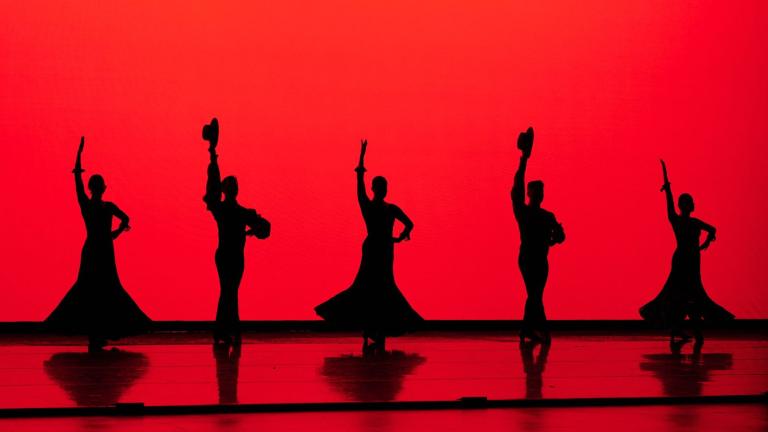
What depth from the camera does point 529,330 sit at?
8523mm

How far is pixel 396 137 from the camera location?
32.9 ft

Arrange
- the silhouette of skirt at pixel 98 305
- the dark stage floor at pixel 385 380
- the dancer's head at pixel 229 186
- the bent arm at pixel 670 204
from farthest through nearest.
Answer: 1. the bent arm at pixel 670 204
2. the dancer's head at pixel 229 186
3. the silhouette of skirt at pixel 98 305
4. the dark stage floor at pixel 385 380

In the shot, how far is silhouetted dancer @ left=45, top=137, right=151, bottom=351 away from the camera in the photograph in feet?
25.0

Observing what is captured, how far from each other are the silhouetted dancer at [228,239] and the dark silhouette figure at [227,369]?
154 mm

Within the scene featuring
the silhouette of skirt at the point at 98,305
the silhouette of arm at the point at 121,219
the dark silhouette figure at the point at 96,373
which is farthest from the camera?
the silhouette of arm at the point at 121,219

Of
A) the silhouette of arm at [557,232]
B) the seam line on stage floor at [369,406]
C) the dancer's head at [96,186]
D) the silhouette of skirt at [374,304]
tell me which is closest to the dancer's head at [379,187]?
the silhouette of skirt at [374,304]

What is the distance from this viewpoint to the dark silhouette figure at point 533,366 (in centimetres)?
522

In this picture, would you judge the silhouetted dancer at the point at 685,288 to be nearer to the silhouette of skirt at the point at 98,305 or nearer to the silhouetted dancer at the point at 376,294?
the silhouetted dancer at the point at 376,294

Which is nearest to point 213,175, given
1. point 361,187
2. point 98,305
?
point 361,187

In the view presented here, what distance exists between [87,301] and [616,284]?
181 inches

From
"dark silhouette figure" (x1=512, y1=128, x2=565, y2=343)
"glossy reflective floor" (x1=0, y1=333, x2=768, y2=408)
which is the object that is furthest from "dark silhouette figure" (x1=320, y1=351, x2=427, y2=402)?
"dark silhouette figure" (x1=512, y1=128, x2=565, y2=343)

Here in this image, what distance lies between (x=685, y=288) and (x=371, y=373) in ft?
11.6

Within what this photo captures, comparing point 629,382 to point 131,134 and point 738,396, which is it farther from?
point 131,134

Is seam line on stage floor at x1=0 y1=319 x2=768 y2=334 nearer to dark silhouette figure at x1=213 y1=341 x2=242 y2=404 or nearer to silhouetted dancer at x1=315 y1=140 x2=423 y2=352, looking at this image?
silhouetted dancer at x1=315 y1=140 x2=423 y2=352
